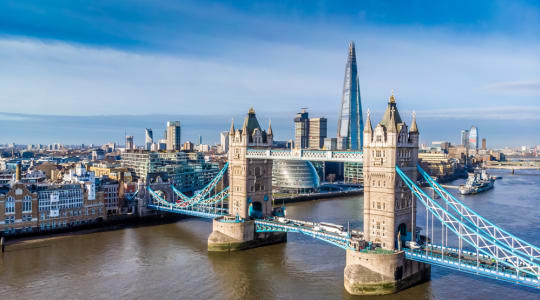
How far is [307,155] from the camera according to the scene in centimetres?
5441

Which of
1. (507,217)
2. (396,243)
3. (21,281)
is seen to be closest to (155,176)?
(21,281)

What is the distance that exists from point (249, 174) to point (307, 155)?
996 cm

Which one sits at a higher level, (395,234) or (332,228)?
(395,234)

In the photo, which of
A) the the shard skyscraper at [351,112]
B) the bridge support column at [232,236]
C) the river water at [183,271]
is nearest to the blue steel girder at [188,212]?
the river water at [183,271]

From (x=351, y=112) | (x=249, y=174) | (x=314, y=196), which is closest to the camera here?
(x=249, y=174)

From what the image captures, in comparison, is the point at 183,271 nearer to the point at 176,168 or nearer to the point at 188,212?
the point at 188,212

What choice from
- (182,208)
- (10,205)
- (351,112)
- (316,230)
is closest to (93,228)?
(10,205)

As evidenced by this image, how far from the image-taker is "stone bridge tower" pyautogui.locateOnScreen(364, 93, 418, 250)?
4269 centimetres

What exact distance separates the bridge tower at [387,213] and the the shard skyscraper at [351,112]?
144 metres

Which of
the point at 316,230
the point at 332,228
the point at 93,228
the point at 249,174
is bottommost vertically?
the point at 93,228

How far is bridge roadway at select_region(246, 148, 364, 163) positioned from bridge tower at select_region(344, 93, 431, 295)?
10.0ft

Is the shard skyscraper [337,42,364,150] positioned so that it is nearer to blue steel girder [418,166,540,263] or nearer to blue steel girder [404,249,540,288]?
blue steel girder [418,166,540,263]

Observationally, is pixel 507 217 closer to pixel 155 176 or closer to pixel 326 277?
pixel 326 277

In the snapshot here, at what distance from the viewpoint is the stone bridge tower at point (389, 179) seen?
4269cm
